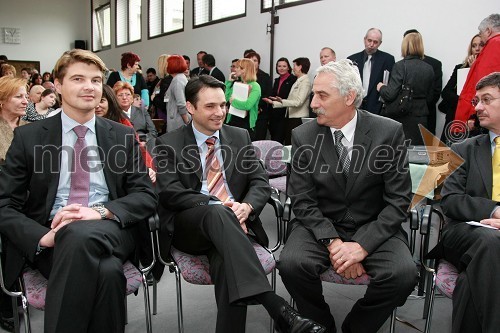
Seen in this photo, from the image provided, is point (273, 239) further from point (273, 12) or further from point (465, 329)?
point (273, 12)

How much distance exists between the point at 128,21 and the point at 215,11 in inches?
198

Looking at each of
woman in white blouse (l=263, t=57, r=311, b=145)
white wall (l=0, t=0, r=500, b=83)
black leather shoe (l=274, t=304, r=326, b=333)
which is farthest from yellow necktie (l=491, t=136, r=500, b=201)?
woman in white blouse (l=263, t=57, r=311, b=145)

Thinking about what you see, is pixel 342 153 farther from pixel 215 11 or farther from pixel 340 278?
pixel 215 11

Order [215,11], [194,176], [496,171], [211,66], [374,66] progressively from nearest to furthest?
[496,171]
[194,176]
[374,66]
[211,66]
[215,11]

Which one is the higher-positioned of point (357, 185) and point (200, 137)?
point (200, 137)

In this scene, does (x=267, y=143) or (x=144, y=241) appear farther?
(x=267, y=143)

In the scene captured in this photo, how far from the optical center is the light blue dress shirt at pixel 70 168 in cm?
205

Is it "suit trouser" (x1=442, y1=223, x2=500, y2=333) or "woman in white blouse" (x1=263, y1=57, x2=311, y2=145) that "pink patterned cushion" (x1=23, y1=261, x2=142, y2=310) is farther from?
"woman in white blouse" (x1=263, y1=57, x2=311, y2=145)

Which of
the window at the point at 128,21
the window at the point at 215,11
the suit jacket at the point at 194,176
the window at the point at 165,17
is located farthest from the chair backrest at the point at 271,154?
the window at the point at 128,21

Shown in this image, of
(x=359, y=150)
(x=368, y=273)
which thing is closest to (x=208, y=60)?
(x=359, y=150)

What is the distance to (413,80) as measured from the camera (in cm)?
453

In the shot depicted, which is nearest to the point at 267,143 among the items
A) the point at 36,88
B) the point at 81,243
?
the point at 81,243

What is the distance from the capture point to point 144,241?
2.15 meters

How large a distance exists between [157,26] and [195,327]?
34.3 feet
